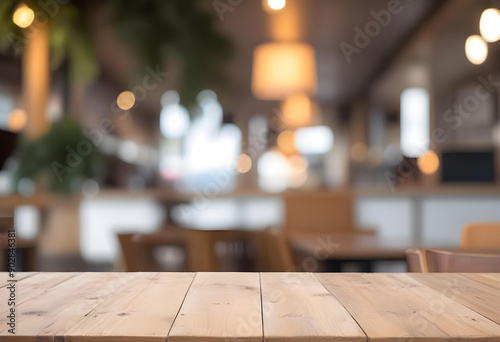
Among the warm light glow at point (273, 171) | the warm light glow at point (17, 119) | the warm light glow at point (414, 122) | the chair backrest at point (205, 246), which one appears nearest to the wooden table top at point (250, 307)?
the chair backrest at point (205, 246)

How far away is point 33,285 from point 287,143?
5.92m

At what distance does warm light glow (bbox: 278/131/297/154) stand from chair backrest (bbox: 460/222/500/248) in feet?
15.2

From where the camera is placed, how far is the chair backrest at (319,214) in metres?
4.07

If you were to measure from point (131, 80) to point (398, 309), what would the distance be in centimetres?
529

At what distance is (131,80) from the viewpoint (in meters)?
5.91

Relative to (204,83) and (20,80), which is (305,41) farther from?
(20,80)

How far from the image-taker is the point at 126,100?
6.00 meters

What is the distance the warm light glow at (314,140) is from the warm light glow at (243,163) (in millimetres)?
800

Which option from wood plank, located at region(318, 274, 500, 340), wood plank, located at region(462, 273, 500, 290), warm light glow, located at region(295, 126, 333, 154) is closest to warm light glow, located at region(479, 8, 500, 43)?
wood plank, located at region(462, 273, 500, 290)

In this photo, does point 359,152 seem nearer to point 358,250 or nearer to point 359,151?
point 359,151

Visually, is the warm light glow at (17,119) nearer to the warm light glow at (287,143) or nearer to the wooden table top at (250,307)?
the warm light glow at (287,143)

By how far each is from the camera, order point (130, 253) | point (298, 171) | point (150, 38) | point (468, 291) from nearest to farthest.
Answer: point (468, 291)
point (130, 253)
point (150, 38)
point (298, 171)

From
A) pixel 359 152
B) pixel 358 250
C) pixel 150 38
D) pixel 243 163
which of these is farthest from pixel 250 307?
pixel 359 152

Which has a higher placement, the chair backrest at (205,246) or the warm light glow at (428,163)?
the warm light glow at (428,163)
